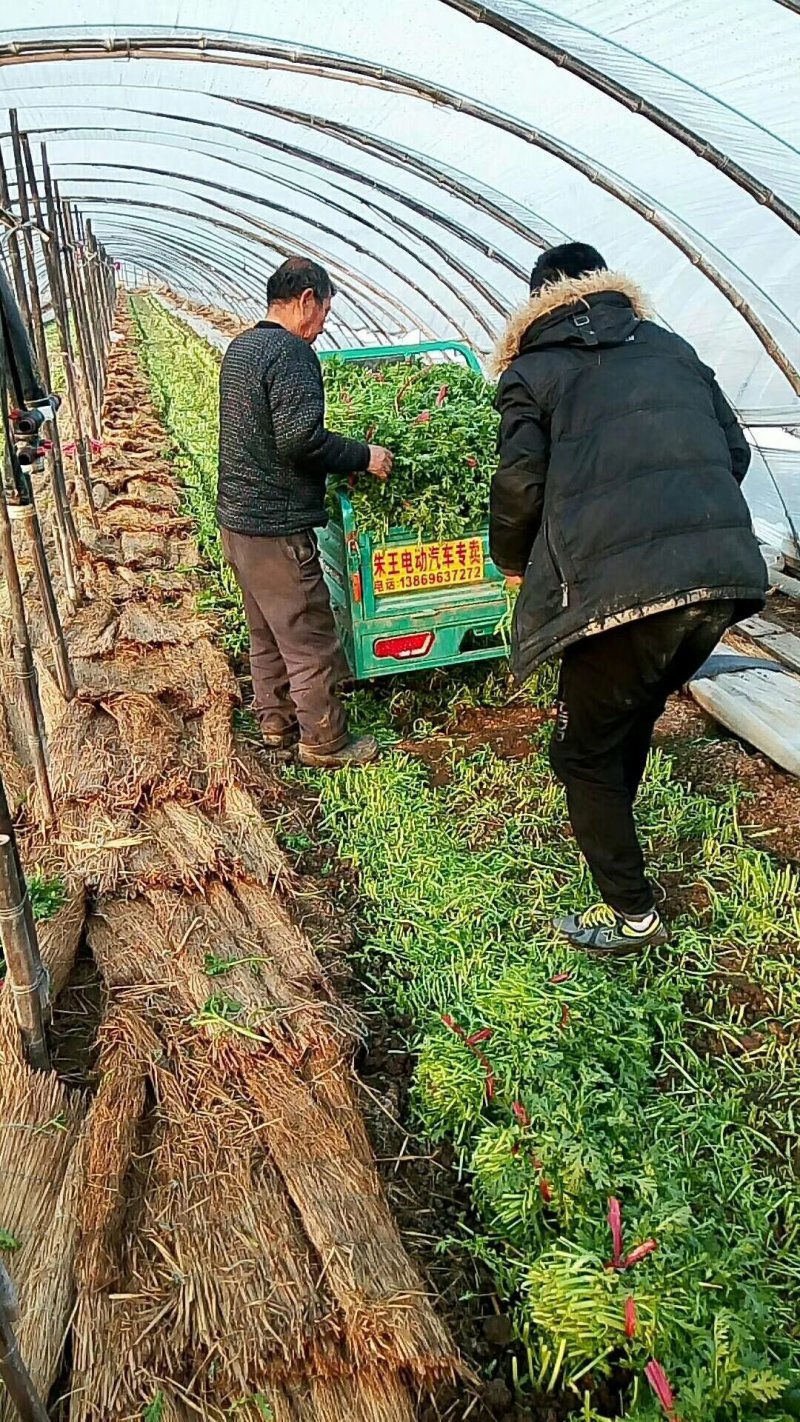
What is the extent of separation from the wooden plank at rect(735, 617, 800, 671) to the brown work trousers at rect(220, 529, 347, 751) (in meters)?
2.40

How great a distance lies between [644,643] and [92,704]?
2.93 m

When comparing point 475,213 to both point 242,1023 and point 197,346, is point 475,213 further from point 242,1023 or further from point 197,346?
point 242,1023

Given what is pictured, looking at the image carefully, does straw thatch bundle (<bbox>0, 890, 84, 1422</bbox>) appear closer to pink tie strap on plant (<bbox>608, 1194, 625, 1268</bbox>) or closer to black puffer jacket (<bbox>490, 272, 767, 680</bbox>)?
pink tie strap on plant (<bbox>608, 1194, 625, 1268</bbox>)

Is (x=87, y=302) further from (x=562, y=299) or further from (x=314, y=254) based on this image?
(x=562, y=299)

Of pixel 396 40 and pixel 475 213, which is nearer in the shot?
pixel 396 40

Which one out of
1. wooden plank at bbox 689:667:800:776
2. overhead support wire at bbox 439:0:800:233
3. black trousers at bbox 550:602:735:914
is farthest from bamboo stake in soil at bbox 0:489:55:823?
overhead support wire at bbox 439:0:800:233

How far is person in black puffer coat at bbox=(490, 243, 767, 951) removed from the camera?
252 cm

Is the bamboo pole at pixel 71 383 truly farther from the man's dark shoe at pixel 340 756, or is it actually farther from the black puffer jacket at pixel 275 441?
the man's dark shoe at pixel 340 756

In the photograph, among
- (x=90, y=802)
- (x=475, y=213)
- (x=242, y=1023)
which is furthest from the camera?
(x=475, y=213)

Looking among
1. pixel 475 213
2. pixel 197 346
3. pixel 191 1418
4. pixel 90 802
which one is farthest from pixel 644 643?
pixel 197 346

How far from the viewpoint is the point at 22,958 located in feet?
8.34

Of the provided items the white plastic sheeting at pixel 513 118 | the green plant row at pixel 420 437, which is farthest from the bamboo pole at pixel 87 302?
the green plant row at pixel 420 437

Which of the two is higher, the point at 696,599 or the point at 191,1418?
the point at 696,599

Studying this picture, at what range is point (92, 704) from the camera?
467 centimetres
